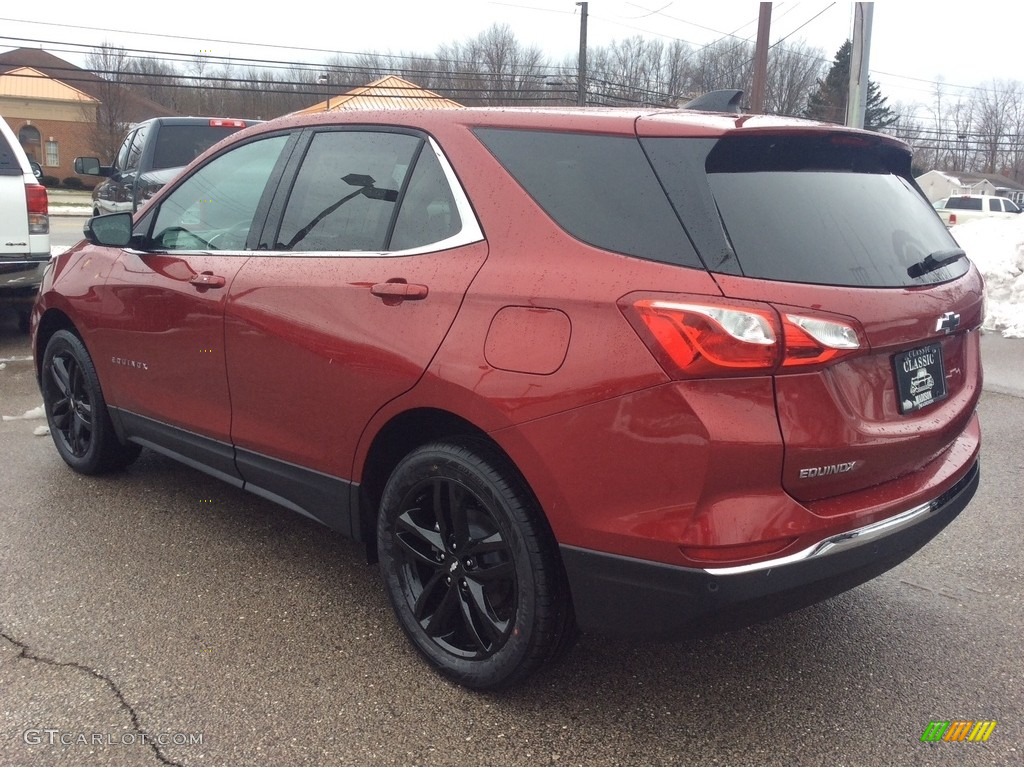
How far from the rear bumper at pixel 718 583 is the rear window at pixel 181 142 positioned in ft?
31.4

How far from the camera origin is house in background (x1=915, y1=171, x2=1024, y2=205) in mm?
68438

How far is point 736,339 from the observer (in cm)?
205

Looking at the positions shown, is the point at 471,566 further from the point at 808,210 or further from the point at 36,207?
the point at 36,207

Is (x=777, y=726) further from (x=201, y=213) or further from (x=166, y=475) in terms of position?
(x=166, y=475)

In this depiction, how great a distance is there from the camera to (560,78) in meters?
32.8

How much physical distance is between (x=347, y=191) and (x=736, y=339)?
5.27ft

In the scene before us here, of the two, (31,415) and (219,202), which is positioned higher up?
(219,202)

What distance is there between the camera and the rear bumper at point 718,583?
2.09m

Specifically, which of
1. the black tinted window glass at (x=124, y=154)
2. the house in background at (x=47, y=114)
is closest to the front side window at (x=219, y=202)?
the black tinted window glass at (x=124, y=154)

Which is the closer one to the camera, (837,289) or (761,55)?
(837,289)

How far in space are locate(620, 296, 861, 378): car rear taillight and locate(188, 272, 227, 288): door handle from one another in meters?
1.94

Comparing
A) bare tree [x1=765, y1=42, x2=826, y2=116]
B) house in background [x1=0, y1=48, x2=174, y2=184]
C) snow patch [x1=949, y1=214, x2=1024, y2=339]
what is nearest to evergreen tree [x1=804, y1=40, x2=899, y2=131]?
bare tree [x1=765, y1=42, x2=826, y2=116]

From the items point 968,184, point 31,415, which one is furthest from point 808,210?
point 968,184

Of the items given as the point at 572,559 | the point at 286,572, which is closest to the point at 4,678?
the point at 286,572
